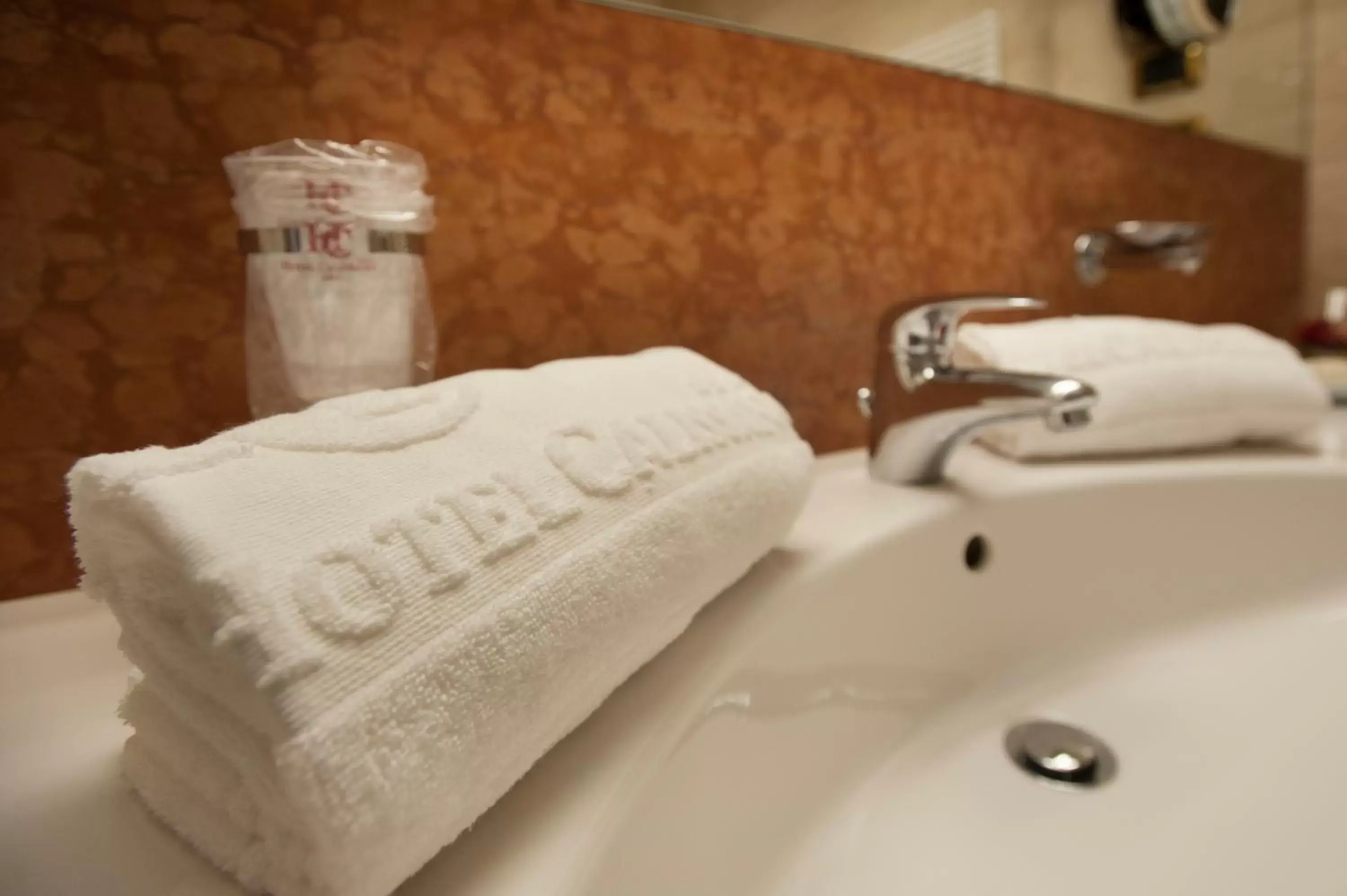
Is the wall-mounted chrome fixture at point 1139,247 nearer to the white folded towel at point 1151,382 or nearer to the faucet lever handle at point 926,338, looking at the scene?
the white folded towel at point 1151,382

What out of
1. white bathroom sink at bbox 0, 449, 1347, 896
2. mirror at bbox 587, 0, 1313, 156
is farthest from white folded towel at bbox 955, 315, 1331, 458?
mirror at bbox 587, 0, 1313, 156

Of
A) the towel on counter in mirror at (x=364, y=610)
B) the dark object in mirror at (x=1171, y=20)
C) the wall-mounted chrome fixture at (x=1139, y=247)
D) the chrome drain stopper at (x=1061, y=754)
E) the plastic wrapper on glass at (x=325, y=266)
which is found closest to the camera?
the towel on counter in mirror at (x=364, y=610)

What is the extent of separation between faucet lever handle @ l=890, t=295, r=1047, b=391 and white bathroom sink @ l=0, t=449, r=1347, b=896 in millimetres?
96

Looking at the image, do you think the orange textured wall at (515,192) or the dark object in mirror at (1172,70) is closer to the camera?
the orange textured wall at (515,192)

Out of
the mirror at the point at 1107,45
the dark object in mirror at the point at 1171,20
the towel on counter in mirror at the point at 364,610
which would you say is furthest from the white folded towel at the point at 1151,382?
the dark object in mirror at the point at 1171,20

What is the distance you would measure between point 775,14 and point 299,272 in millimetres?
499

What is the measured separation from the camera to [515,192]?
1.71 ft

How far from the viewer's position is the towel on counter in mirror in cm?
18

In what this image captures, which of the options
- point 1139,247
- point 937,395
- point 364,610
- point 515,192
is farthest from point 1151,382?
point 364,610

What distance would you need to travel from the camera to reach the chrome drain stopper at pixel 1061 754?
478 mm

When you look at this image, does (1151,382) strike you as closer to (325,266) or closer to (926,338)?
(926,338)

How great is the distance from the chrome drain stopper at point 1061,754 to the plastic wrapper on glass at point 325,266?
470 millimetres

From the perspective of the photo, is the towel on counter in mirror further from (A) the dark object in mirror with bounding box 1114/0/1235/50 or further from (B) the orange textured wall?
(A) the dark object in mirror with bounding box 1114/0/1235/50

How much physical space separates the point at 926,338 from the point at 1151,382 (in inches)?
9.5
